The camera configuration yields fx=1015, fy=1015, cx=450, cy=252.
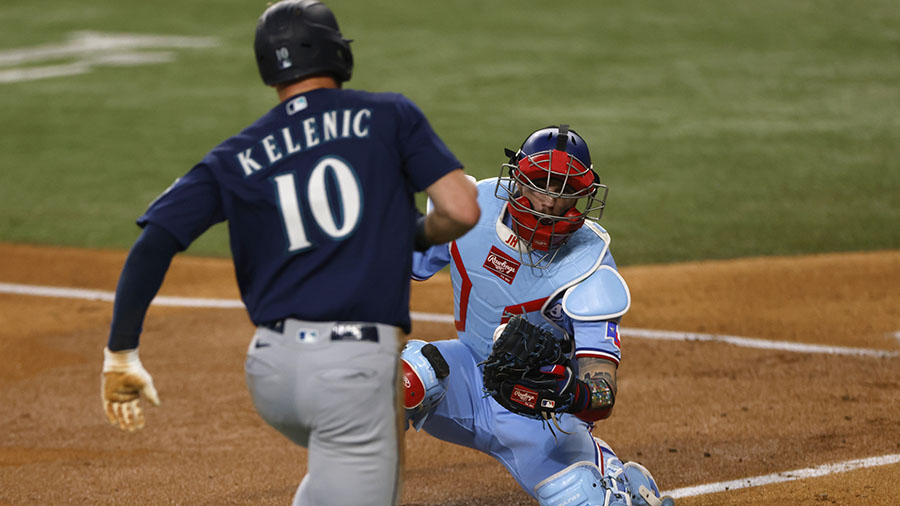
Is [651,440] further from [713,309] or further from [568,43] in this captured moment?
[568,43]

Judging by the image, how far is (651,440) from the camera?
18.9 feet

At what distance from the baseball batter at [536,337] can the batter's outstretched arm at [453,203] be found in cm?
86

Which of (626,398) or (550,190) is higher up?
(550,190)

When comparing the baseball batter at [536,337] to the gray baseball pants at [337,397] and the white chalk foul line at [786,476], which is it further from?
the gray baseball pants at [337,397]

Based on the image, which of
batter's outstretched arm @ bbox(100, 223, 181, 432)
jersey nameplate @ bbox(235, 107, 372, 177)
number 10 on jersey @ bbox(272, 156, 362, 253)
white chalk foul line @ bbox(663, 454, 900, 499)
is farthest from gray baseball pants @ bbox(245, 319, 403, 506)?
white chalk foul line @ bbox(663, 454, 900, 499)

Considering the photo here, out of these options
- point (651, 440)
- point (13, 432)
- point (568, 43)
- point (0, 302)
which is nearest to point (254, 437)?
point (13, 432)

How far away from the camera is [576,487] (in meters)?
4.09

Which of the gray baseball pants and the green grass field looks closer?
the gray baseball pants

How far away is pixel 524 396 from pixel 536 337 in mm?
232

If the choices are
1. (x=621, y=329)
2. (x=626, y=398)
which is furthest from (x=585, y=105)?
(x=626, y=398)

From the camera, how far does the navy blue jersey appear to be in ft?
10.2

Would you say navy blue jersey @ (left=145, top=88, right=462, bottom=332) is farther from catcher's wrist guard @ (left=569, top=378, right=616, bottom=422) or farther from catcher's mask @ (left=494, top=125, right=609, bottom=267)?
catcher's mask @ (left=494, top=125, right=609, bottom=267)

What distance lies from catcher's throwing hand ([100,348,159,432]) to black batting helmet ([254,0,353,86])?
1.01 m

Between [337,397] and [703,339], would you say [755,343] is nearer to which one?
[703,339]
